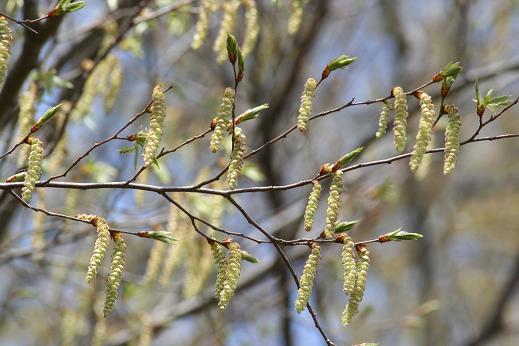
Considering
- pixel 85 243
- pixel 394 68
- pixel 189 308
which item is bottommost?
pixel 189 308

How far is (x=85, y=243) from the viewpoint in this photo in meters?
6.70

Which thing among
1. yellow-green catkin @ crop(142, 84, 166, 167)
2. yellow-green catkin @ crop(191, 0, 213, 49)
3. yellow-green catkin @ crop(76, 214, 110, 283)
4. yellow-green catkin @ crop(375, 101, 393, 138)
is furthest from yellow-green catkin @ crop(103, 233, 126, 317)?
yellow-green catkin @ crop(191, 0, 213, 49)

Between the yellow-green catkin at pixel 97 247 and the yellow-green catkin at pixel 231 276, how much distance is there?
1.18 feet

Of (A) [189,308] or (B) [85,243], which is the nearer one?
(A) [189,308]

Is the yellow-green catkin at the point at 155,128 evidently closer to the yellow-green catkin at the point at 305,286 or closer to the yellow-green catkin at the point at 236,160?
the yellow-green catkin at the point at 236,160

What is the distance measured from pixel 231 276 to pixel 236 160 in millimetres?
→ 339

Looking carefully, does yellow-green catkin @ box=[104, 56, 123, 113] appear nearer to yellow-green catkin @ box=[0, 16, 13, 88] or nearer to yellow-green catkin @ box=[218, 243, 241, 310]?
yellow-green catkin @ box=[0, 16, 13, 88]

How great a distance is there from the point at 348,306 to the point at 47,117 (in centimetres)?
107

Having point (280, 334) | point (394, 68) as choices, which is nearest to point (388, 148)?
point (394, 68)

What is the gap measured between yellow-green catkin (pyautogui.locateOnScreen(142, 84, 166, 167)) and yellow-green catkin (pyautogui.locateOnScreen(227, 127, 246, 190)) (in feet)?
0.72

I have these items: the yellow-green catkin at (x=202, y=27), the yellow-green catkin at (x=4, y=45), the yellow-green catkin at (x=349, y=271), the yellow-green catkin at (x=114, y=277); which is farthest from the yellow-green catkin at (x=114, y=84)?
the yellow-green catkin at (x=349, y=271)

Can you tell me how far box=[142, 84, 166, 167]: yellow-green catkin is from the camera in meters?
2.22

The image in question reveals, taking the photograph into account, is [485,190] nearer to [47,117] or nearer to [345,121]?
[345,121]

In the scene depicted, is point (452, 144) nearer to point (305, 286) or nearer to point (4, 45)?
point (305, 286)
